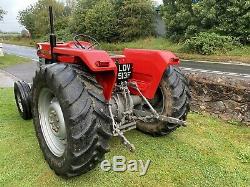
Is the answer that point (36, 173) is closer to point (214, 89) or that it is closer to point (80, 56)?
point (80, 56)

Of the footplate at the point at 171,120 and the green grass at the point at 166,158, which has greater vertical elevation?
the footplate at the point at 171,120

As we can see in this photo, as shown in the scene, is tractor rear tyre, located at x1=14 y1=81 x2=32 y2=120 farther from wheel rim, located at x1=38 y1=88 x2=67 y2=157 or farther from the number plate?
the number plate

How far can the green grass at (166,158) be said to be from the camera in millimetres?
3537

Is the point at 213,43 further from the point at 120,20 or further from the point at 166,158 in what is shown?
the point at 166,158

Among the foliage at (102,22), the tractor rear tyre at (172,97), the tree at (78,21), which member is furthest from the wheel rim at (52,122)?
the tree at (78,21)

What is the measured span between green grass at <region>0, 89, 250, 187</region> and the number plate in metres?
0.96

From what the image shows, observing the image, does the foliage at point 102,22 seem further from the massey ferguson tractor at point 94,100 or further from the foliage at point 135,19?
the massey ferguson tractor at point 94,100

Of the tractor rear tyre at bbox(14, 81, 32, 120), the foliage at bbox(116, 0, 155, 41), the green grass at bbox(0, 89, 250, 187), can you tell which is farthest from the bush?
the tractor rear tyre at bbox(14, 81, 32, 120)

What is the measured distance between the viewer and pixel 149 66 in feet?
14.0

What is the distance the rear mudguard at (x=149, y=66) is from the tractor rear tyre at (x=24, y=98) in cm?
195

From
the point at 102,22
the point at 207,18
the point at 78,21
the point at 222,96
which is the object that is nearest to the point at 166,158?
the point at 222,96

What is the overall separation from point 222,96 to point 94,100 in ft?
10.3

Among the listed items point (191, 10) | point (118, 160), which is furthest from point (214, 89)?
point (191, 10)

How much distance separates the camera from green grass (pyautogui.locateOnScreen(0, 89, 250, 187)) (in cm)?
354
